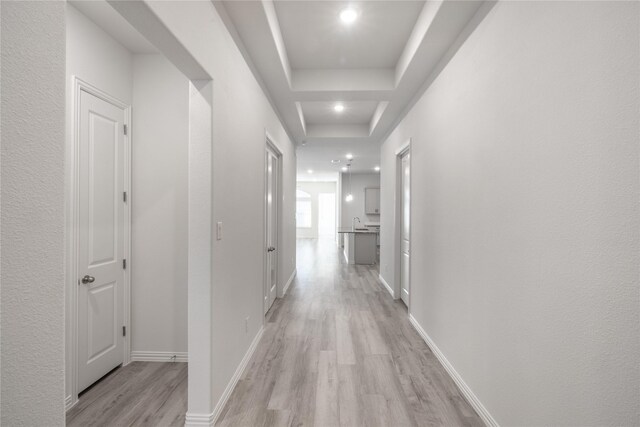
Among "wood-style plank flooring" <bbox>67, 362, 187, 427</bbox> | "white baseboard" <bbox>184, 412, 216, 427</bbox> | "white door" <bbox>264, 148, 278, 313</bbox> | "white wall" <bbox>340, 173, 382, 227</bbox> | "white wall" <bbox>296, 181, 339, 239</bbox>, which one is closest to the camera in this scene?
"white baseboard" <bbox>184, 412, 216, 427</bbox>

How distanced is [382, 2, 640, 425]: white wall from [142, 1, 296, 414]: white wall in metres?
1.70

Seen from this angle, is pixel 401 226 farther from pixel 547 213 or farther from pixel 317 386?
pixel 547 213

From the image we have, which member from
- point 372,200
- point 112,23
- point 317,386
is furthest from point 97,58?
point 372,200

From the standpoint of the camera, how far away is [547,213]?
1.38m

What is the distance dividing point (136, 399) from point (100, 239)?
121 cm

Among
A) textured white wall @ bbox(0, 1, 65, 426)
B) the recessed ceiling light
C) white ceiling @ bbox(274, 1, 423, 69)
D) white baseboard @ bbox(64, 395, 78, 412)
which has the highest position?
white ceiling @ bbox(274, 1, 423, 69)

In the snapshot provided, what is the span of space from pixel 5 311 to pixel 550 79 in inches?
80.3

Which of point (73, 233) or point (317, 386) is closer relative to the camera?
point (73, 233)

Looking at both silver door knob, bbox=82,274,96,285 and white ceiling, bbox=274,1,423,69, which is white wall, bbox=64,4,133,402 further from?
white ceiling, bbox=274,1,423,69

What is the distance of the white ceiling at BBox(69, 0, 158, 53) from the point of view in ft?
6.93

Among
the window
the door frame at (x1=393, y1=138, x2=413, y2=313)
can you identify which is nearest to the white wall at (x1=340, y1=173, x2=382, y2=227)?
the window

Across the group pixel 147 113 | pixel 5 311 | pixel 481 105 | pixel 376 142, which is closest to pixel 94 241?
pixel 147 113

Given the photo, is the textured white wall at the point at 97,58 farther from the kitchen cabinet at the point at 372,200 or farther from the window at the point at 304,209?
the window at the point at 304,209

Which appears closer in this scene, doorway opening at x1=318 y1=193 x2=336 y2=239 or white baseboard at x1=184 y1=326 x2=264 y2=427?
white baseboard at x1=184 y1=326 x2=264 y2=427
